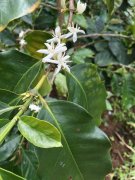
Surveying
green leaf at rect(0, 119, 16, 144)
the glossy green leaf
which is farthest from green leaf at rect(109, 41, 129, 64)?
green leaf at rect(0, 119, 16, 144)

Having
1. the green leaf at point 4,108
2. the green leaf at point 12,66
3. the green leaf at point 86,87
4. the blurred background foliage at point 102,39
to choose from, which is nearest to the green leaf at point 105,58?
the blurred background foliage at point 102,39

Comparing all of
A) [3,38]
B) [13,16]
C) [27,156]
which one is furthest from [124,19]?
[13,16]

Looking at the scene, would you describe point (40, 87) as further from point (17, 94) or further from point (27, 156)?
point (27, 156)

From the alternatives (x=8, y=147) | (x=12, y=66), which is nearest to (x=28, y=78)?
(x=12, y=66)

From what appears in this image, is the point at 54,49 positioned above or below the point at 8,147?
above

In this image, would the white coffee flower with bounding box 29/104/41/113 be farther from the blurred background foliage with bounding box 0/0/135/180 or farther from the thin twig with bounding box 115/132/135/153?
the thin twig with bounding box 115/132/135/153

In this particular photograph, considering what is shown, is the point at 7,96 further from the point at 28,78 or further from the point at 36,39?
the point at 36,39
